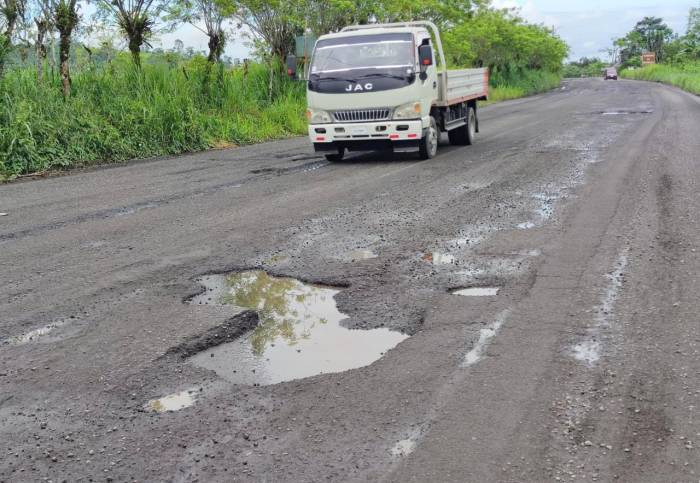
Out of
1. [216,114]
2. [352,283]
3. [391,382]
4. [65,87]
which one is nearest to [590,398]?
[391,382]

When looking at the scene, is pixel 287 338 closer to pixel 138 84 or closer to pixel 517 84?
pixel 138 84

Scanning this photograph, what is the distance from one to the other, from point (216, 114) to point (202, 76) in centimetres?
116

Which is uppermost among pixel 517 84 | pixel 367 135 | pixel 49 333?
pixel 517 84

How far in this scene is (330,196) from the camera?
333 inches

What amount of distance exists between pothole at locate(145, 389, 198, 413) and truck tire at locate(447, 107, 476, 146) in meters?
11.6

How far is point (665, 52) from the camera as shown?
3986 inches

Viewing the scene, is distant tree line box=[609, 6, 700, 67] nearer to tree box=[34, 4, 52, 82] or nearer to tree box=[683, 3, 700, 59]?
tree box=[683, 3, 700, 59]

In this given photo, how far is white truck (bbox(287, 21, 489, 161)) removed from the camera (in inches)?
449

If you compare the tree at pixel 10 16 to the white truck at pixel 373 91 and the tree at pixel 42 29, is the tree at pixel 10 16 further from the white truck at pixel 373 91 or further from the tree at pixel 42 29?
the white truck at pixel 373 91

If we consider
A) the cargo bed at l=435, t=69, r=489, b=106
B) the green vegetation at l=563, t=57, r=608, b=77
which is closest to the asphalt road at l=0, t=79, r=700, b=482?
the cargo bed at l=435, t=69, r=489, b=106

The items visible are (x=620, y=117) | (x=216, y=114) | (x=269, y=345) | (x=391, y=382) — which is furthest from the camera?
(x=620, y=117)

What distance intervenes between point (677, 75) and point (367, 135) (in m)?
55.6

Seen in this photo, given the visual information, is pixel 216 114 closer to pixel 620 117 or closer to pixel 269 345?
pixel 620 117

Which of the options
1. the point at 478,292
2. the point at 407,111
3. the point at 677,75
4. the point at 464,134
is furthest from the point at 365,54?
the point at 677,75
